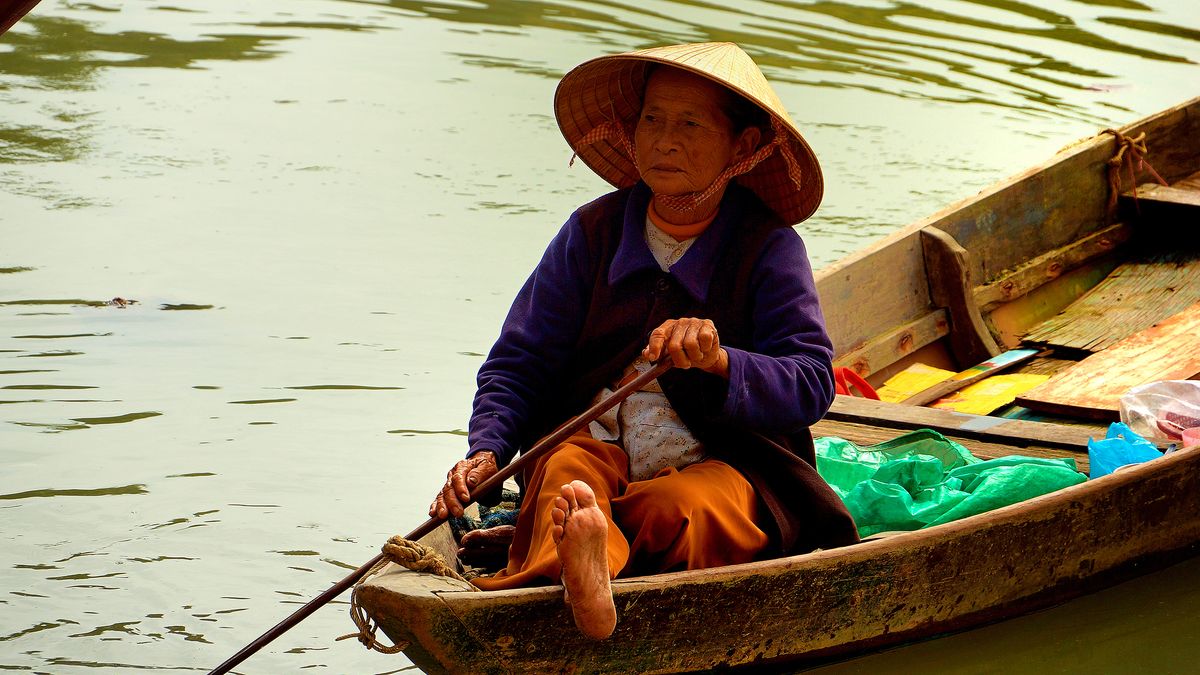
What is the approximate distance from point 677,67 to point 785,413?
1.98ft

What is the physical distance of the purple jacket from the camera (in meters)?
2.36

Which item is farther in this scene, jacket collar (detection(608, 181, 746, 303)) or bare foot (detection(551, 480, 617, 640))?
jacket collar (detection(608, 181, 746, 303))

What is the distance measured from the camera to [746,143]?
253 cm

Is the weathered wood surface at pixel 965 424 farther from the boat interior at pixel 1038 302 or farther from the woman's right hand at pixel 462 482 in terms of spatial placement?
the woman's right hand at pixel 462 482

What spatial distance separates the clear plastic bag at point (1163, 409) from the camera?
3.31 m

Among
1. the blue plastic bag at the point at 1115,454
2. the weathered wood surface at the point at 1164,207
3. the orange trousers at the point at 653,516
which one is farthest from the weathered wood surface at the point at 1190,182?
the orange trousers at the point at 653,516

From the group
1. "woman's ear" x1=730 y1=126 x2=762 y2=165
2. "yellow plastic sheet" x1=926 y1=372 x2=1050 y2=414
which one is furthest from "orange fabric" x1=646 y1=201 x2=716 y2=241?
"yellow plastic sheet" x1=926 y1=372 x2=1050 y2=414

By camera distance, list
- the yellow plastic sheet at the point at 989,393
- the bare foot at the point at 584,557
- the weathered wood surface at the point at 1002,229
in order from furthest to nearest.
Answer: the weathered wood surface at the point at 1002,229
the yellow plastic sheet at the point at 989,393
the bare foot at the point at 584,557

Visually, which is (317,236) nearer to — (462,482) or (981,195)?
(981,195)

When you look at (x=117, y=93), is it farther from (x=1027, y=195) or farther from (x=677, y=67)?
(x=677, y=67)

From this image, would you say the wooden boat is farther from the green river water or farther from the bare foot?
the green river water

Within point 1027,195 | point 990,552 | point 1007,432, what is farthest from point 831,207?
point 990,552

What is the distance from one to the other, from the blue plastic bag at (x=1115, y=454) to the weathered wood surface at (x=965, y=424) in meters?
0.13

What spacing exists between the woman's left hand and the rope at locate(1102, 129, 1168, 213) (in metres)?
3.21
